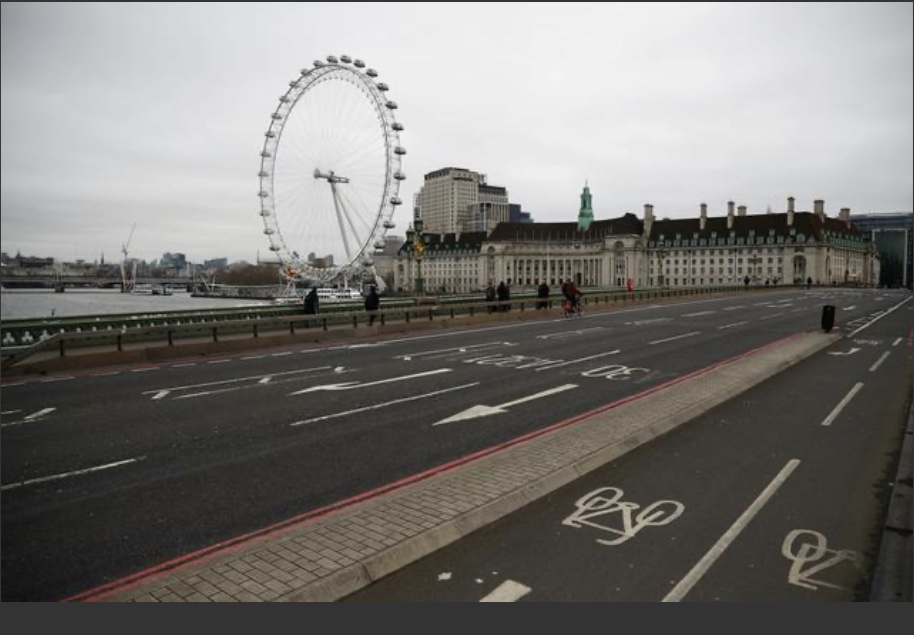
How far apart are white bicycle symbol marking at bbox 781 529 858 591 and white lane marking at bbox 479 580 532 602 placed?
2.61m

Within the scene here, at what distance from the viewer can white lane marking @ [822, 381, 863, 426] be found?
12.4m

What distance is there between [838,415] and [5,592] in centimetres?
1434

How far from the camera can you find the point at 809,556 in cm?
638

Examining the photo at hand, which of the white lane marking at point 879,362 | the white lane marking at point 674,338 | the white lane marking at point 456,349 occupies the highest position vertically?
the white lane marking at point 456,349

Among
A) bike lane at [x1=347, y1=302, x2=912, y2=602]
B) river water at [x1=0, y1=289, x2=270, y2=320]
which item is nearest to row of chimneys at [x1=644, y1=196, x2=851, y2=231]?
river water at [x1=0, y1=289, x2=270, y2=320]

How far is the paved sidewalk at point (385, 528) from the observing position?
551 centimetres

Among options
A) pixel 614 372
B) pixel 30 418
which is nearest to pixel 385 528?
pixel 30 418

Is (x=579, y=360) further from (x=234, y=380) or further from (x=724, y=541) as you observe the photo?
(x=724, y=541)

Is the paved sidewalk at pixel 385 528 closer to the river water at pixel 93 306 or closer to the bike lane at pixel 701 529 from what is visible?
the bike lane at pixel 701 529

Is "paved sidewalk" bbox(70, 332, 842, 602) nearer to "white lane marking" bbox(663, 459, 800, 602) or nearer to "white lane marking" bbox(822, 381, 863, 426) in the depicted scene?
"white lane marking" bbox(663, 459, 800, 602)

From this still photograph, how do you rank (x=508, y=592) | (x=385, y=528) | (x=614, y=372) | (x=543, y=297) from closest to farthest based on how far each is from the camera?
(x=508, y=592) → (x=385, y=528) → (x=614, y=372) → (x=543, y=297)

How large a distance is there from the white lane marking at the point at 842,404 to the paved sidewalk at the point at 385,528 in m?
3.48

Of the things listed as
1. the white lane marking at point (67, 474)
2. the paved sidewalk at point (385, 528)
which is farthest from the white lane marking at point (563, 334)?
the white lane marking at point (67, 474)

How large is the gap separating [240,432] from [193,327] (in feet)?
39.1
